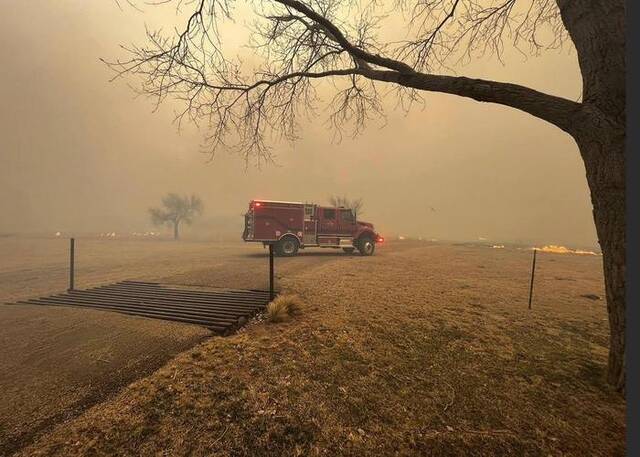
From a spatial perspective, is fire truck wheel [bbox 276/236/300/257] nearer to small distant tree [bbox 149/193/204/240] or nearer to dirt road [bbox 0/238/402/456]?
dirt road [bbox 0/238/402/456]

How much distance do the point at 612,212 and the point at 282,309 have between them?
183 inches

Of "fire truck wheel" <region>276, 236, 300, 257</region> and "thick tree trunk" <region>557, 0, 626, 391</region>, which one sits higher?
"thick tree trunk" <region>557, 0, 626, 391</region>

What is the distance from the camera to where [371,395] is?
2885 mm

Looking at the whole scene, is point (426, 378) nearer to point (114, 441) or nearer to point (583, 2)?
point (114, 441)

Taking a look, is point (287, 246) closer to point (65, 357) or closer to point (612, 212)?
point (65, 357)

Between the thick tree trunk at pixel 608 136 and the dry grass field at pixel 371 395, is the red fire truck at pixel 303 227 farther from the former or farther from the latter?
the thick tree trunk at pixel 608 136

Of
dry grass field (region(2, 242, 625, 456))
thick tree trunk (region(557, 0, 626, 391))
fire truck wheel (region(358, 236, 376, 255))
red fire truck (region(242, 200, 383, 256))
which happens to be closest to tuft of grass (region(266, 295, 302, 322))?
dry grass field (region(2, 242, 625, 456))

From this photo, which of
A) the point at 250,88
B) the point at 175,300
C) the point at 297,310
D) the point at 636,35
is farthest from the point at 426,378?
the point at 250,88

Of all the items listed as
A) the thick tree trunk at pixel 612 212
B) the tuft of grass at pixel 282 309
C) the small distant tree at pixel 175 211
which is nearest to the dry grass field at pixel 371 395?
the tuft of grass at pixel 282 309

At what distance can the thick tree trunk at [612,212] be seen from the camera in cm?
281

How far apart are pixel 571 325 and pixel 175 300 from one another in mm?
8043

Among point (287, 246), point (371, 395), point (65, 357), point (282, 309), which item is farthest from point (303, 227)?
point (371, 395)

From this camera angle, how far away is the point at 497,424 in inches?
98.3

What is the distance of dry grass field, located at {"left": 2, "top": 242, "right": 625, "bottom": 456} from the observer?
7.42 feet
